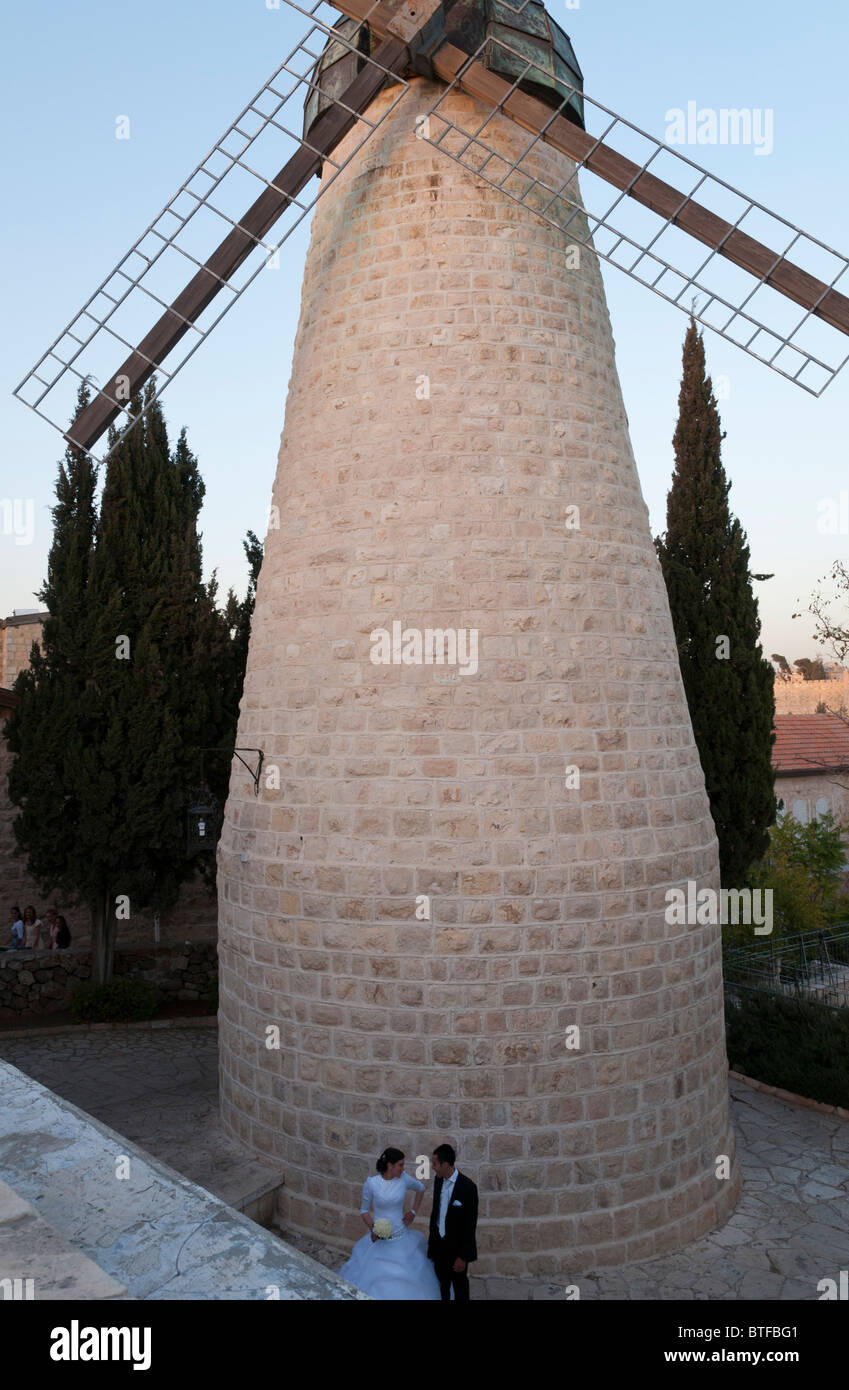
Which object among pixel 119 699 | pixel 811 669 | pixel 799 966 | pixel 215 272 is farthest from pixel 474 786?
pixel 811 669

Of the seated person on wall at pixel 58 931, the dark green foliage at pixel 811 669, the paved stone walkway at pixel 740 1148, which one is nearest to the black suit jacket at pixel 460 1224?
the paved stone walkway at pixel 740 1148

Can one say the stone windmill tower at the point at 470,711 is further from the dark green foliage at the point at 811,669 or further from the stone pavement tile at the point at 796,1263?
the dark green foliage at the point at 811,669

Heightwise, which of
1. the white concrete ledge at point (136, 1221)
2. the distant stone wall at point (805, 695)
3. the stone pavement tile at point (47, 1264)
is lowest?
the white concrete ledge at point (136, 1221)

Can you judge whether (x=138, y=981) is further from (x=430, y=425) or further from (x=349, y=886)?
(x=430, y=425)

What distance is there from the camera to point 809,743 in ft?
81.1

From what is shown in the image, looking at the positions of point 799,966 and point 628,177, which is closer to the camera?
point 628,177

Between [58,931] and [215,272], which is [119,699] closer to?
[58,931]

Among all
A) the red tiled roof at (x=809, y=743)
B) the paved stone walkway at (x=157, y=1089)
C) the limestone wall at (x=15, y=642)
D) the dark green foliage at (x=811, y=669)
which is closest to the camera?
the paved stone walkway at (x=157, y=1089)

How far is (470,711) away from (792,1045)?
21.0 ft

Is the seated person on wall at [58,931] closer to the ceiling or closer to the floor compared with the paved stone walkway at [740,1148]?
closer to the ceiling

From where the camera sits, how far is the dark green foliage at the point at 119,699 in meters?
12.5

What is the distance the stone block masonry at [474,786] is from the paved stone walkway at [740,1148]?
199 millimetres

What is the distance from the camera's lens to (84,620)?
41.7 ft
